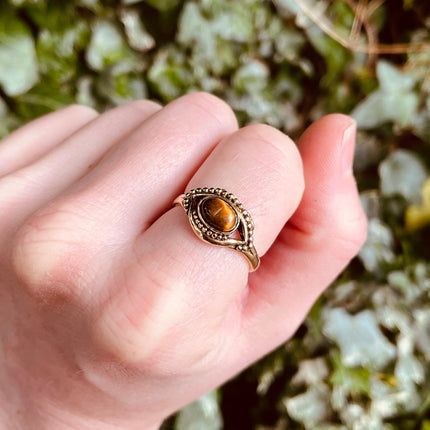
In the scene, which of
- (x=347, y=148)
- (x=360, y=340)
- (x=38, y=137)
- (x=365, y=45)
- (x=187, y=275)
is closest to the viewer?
(x=187, y=275)

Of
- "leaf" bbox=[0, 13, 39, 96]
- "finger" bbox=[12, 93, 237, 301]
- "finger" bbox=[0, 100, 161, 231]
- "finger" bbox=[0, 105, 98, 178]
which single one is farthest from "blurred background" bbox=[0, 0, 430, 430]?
"finger" bbox=[12, 93, 237, 301]

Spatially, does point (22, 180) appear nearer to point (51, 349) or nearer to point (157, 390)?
point (51, 349)

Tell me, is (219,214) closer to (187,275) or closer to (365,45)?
(187,275)

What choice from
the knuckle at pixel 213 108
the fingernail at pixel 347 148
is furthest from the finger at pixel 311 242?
the knuckle at pixel 213 108

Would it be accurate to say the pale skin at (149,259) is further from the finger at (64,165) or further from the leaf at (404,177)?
the leaf at (404,177)

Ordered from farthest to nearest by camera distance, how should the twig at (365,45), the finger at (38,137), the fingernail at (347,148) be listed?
1. the twig at (365,45)
2. the finger at (38,137)
3. the fingernail at (347,148)

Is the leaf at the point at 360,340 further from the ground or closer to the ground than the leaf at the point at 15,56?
closer to the ground

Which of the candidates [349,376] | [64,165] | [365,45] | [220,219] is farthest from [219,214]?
[365,45]
